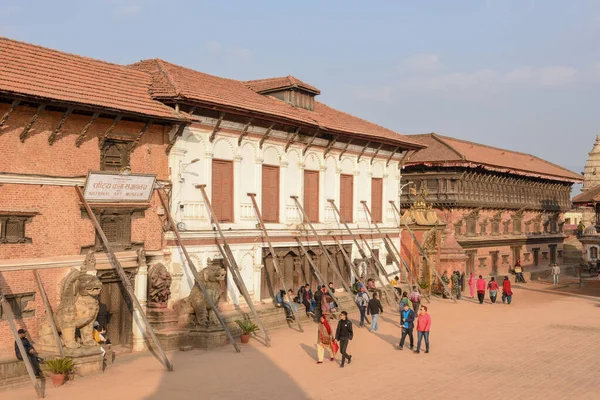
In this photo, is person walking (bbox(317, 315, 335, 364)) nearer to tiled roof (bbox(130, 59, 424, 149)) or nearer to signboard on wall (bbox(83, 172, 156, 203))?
signboard on wall (bbox(83, 172, 156, 203))

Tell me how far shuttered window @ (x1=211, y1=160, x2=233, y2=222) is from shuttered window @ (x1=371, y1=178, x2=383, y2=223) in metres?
11.1

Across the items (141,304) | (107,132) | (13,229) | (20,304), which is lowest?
(141,304)

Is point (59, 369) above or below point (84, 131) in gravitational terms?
below

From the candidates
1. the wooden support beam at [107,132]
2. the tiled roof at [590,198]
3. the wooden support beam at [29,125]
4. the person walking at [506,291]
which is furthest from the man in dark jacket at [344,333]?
the tiled roof at [590,198]

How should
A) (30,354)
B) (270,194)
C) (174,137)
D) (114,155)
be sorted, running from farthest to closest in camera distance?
(270,194), (174,137), (114,155), (30,354)

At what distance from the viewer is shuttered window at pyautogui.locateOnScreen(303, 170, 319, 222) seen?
3153 centimetres

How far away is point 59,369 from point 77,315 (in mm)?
2233

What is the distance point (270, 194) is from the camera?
29375 millimetres

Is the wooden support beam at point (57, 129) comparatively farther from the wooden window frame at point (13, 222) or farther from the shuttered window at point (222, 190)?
the shuttered window at point (222, 190)

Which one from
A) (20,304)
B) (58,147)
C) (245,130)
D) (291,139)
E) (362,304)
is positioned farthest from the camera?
(291,139)

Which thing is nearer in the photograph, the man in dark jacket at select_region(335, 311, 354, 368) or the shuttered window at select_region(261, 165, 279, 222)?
the man in dark jacket at select_region(335, 311, 354, 368)

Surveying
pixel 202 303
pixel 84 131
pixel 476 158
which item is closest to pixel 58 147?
pixel 84 131

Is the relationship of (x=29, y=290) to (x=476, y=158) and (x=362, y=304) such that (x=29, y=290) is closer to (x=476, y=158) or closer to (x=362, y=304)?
(x=362, y=304)

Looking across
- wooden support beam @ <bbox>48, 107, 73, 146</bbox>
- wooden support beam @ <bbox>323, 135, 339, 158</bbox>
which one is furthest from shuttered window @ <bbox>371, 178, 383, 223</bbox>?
wooden support beam @ <bbox>48, 107, 73, 146</bbox>
